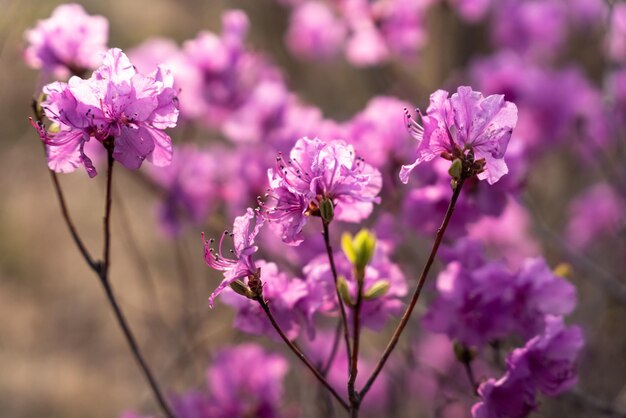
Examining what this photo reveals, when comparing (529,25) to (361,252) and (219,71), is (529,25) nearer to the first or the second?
(219,71)

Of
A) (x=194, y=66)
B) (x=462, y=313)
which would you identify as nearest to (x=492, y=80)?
(x=194, y=66)

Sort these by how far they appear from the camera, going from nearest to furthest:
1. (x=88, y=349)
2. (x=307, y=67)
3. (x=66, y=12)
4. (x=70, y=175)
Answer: (x=66, y=12)
(x=88, y=349)
(x=70, y=175)
(x=307, y=67)

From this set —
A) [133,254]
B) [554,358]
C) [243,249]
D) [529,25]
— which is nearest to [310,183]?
[243,249]

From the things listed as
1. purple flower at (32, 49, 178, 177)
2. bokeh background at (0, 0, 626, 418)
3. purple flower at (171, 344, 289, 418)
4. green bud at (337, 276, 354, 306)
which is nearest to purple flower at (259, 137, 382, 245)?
green bud at (337, 276, 354, 306)

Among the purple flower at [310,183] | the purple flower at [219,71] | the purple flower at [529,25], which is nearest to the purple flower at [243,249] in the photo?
the purple flower at [310,183]

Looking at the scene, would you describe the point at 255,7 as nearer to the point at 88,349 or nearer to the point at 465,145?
Result: the point at 88,349

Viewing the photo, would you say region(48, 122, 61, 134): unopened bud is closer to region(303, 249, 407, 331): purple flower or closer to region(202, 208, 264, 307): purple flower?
region(202, 208, 264, 307): purple flower
